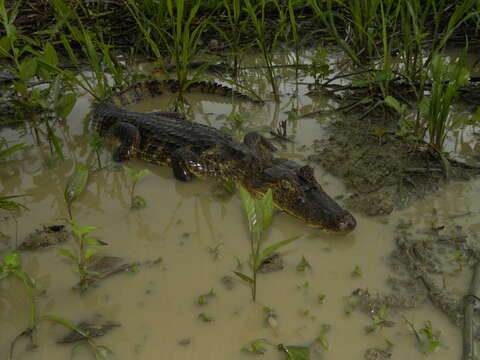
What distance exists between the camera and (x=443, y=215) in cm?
307

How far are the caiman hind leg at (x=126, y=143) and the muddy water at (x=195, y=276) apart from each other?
0.32m

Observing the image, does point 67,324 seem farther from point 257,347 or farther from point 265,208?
point 265,208

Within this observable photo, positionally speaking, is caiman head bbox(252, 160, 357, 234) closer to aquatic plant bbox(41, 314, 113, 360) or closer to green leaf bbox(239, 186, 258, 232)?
green leaf bbox(239, 186, 258, 232)

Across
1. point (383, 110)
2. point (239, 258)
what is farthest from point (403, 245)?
point (383, 110)

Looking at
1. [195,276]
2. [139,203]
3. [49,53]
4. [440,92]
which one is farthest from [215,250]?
[49,53]

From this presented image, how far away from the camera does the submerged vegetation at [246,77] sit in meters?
2.57

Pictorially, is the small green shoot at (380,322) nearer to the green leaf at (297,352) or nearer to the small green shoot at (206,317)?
the green leaf at (297,352)

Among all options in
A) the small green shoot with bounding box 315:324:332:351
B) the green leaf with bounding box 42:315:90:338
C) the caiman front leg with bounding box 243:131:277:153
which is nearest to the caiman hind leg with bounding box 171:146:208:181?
the caiman front leg with bounding box 243:131:277:153

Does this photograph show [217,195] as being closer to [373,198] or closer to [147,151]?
[147,151]

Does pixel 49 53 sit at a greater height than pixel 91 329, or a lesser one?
greater

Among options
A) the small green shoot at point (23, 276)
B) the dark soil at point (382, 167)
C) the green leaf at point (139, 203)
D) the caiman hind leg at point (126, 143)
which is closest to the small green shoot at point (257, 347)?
the small green shoot at point (23, 276)

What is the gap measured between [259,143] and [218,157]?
0.46 meters

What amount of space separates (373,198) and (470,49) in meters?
3.56

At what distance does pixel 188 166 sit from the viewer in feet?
12.5
